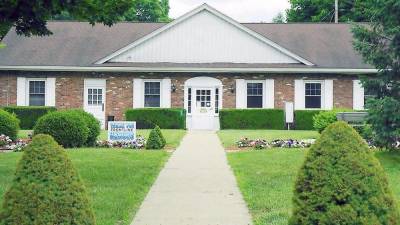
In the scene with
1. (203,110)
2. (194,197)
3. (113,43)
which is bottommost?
(194,197)

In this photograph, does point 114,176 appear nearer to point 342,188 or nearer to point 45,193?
point 45,193

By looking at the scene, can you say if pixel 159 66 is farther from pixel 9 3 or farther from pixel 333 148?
pixel 333 148

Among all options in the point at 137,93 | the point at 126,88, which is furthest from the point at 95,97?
the point at 137,93

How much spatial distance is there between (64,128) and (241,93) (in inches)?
558

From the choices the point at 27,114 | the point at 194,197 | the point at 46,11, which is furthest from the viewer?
the point at 27,114

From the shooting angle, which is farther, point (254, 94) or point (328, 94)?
point (254, 94)

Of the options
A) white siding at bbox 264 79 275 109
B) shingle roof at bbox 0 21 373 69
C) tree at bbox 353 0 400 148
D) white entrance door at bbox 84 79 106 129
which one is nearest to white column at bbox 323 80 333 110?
shingle roof at bbox 0 21 373 69

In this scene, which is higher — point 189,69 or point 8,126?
point 189,69

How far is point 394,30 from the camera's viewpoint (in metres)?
14.1

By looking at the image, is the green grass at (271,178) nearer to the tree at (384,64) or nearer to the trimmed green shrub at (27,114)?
the tree at (384,64)

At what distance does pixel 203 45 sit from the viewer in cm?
3212

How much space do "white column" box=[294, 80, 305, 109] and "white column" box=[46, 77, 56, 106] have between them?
12230 mm

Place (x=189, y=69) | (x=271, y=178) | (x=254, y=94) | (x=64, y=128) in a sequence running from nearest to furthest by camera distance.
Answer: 1. (x=271, y=178)
2. (x=64, y=128)
3. (x=189, y=69)
4. (x=254, y=94)

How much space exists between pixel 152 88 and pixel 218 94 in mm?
3379
